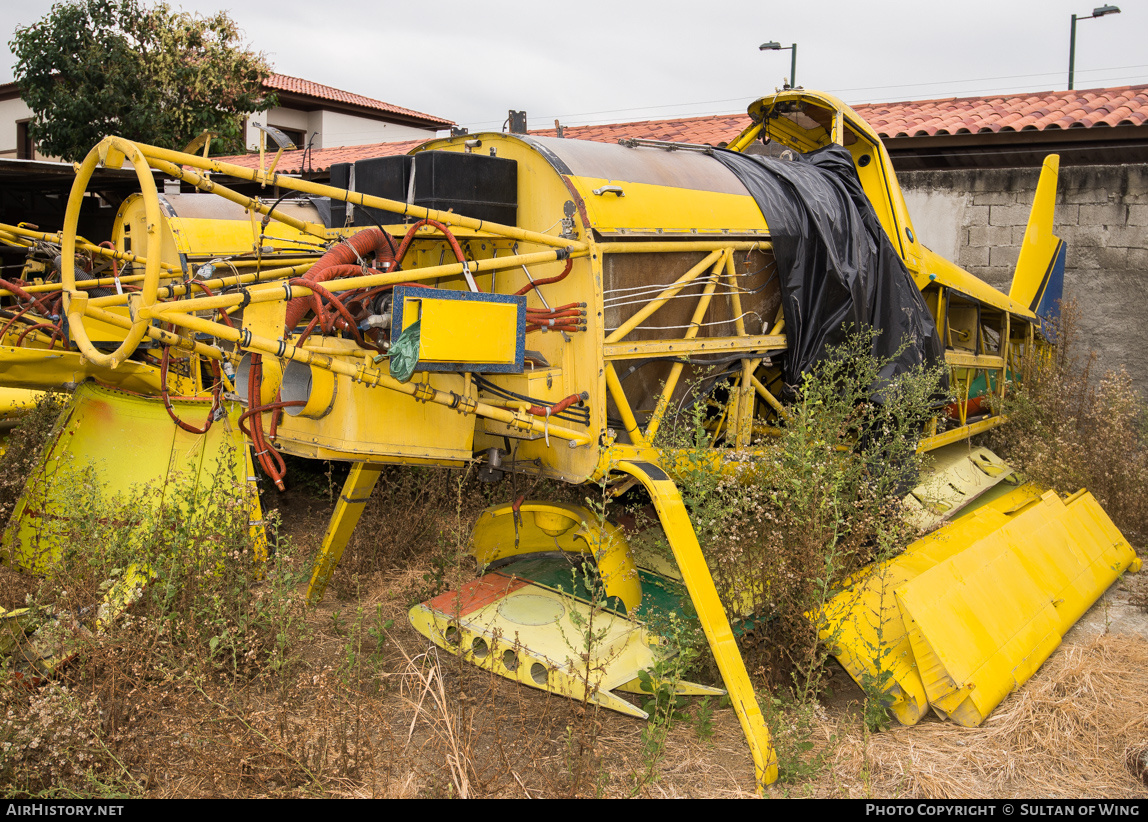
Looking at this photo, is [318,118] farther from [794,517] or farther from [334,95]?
[794,517]

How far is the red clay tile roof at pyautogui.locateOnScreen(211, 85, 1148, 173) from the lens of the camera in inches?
356

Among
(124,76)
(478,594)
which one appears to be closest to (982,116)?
(478,594)

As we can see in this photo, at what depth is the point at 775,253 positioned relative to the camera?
4.38 meters

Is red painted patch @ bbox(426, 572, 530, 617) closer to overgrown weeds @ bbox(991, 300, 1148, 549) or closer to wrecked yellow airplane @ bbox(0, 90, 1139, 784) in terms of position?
wrecked yellow airplane @ bbox(0, 90, 1139, 784)

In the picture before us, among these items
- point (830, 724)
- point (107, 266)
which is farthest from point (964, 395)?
point (107, 266)

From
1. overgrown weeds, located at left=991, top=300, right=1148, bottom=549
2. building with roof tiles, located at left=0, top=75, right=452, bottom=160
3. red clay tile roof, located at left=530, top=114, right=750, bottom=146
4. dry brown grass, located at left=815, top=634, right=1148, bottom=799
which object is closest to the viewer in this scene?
dry brown grass, located at left=815, top=634, right=1148, bottom=799

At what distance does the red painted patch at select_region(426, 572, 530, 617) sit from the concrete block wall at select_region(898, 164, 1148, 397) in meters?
7.65

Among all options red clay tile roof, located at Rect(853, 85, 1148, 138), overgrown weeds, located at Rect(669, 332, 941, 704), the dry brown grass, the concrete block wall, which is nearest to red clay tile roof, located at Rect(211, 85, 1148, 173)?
red clay tile roof, located at Rect(853, 85, 1148, 138)

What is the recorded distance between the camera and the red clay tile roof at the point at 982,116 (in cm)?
904

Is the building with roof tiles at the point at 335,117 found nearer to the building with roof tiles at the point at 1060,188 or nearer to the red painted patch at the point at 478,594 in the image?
the building with roof tiles at the point at 1060,188

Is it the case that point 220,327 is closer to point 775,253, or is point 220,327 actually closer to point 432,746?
point 432,746

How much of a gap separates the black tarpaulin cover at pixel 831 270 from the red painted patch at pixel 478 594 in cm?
195

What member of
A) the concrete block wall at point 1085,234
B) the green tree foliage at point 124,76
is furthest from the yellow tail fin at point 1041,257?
the green tree foliage at point 124,76

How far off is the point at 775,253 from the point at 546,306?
1387 mm
